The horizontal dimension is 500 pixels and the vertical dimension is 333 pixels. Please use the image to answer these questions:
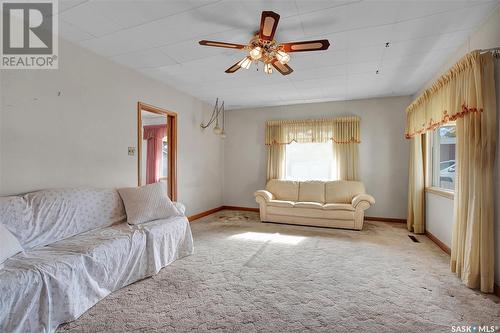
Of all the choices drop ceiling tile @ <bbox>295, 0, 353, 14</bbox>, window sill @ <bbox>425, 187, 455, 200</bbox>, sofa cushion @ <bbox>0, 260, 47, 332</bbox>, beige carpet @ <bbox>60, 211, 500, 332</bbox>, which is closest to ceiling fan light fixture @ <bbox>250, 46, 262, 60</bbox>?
drop ceiling tile @ <bbox>295, 0, 353, 14</bbox>

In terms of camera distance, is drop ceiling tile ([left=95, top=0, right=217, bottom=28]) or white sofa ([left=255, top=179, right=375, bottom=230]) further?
white sofa ([left=255, top=179, right=375, bottom=230])

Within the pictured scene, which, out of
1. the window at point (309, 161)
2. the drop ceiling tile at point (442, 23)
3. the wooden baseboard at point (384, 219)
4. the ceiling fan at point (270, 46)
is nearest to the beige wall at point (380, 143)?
the wooden baseboard at point (384, 219)

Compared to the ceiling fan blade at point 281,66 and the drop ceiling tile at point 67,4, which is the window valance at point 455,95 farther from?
the drop ceiling tile at point 67,4

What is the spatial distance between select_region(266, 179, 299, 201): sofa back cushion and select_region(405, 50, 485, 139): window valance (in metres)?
2.47

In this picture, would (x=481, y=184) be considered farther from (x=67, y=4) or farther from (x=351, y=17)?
(x=67, y=4)

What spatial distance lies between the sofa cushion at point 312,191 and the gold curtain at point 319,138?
0.55 metres

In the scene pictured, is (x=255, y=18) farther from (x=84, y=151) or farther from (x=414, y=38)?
(x=84, y=151)

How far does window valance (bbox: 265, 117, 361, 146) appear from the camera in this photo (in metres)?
5.05

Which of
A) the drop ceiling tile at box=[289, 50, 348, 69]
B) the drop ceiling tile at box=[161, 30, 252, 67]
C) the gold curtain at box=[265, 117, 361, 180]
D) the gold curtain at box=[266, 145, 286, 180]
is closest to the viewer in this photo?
the drop ceiling tile at box=[161, 30, 252, 67]

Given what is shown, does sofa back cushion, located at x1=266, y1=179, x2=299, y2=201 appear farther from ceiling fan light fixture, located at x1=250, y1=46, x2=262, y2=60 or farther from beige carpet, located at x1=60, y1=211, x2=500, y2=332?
ceiling fan light fixture, located at x1=250, y1=46, x2=262, y2=60

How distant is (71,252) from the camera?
1.95 metres

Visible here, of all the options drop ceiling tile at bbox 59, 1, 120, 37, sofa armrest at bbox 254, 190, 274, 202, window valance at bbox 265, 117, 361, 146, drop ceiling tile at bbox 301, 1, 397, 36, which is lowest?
sofa armrest at bbox 254, 190, 274, 202

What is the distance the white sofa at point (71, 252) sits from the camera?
157 cm

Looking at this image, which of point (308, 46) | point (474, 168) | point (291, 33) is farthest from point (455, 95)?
point (291, 33)
